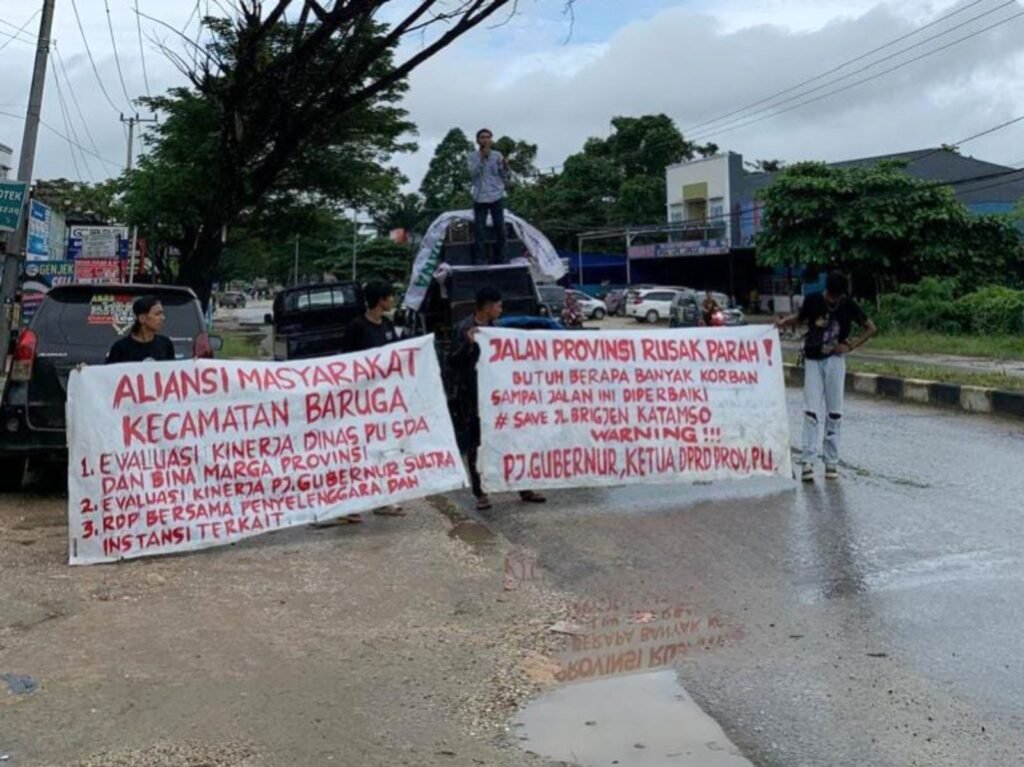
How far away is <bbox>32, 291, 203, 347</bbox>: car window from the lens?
8.39 m

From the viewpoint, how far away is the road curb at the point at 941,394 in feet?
46.3

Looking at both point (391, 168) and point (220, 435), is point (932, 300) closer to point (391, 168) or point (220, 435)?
point (391, 168)

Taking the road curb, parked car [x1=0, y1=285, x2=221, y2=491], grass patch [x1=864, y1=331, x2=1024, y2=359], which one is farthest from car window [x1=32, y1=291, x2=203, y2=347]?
grass patch [x1=864, y1=331, x2=1024, y2=359]

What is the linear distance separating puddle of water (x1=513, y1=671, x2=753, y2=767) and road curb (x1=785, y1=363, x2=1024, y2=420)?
9888 mm

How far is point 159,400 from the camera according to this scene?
696 centimetres

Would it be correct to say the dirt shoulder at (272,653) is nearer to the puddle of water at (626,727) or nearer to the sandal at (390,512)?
the puddle of water at (626,727)

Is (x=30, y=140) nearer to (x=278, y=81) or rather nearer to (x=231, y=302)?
(x=278, y=81)

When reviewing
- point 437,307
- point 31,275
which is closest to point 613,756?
point 437,307

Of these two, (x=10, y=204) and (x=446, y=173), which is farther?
(x=446, y=173)

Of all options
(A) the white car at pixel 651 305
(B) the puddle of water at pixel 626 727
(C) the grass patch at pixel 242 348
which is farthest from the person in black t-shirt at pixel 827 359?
(A) the white car at pixel 651 305

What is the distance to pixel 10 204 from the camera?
599 inches

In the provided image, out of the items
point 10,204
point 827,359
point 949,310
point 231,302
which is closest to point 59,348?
point 827,359

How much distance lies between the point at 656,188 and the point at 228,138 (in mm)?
51195

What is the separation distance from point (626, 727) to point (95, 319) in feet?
19.7
